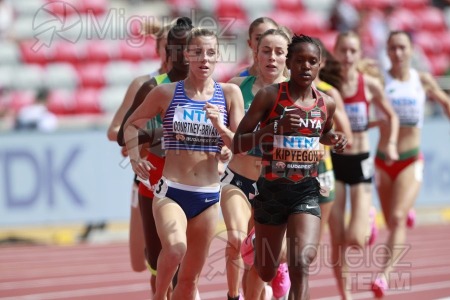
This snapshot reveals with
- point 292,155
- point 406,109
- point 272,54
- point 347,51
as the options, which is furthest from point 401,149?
point 292,155

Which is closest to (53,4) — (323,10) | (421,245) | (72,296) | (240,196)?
(323,10)

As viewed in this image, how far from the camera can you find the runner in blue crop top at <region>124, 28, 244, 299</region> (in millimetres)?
6777

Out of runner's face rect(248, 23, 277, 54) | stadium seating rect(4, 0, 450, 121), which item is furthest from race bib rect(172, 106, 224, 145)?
stadium seating rect(4, 0, 450, 121)

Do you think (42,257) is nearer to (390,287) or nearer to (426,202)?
(390,287)

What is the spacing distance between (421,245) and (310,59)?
8238 mm

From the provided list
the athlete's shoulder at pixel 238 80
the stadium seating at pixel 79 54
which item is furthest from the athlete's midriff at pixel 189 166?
the stadium seating at pixel 79 54

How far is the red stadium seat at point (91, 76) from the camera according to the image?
18422 millimetres

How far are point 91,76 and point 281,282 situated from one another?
36.5 ft

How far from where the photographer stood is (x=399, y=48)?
33.8ft

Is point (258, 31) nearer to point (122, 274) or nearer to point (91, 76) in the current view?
point (122, 274)

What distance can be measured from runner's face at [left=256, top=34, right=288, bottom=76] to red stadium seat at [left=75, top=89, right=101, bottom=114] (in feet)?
34.2

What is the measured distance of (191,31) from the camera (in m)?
6.95

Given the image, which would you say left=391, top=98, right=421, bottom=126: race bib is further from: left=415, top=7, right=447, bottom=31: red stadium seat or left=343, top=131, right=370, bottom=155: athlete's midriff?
left=415, top=7, right=447, bottom=31: red stadium seat

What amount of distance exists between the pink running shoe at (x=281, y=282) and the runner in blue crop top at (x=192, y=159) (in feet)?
4.03
